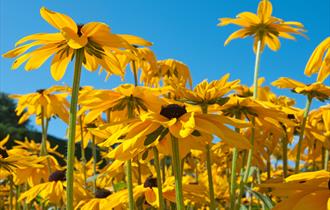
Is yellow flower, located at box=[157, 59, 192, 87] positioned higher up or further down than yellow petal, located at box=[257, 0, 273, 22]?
further down

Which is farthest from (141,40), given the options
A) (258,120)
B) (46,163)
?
(46,163)

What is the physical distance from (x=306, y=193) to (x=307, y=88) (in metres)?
1.07

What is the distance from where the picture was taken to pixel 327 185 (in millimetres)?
1046

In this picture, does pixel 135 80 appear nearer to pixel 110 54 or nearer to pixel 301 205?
pixel 110 54

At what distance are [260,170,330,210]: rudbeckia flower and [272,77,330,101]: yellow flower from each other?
36.3 inches

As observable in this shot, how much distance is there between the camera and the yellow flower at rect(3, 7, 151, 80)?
1.25 meters

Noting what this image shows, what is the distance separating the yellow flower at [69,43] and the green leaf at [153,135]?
216 millimetres

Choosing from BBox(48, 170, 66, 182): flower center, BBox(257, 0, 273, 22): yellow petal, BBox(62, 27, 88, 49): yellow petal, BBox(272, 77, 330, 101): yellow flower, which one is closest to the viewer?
BBox(62, 27, 88, 49): yellow petal

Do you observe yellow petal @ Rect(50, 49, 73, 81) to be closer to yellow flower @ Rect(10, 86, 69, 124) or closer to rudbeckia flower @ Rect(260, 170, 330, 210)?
rudbeckia flower @ Rect(260, 170, 330, 210)

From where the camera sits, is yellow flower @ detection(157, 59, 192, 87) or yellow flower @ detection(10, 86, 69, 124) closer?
yellow flower @ detection(10, 86, 69, 124)

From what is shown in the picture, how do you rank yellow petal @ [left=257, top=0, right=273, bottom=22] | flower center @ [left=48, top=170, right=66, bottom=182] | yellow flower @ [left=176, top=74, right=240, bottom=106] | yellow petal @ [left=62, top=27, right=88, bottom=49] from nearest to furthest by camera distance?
yellow petal @ [left=62, top=27, right=88, bottom=49] → yellow flower @ [left=176, top=74, right=240, bottom=106] → flower center @ [left=48, top=170, right=66, bottom=182] → yellow petal @ [left=257, top=0, right=273, bottom=22]

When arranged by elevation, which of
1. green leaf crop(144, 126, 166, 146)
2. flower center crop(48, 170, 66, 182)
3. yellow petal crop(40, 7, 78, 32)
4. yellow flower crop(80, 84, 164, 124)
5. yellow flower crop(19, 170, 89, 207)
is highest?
yellow petal crop(40, 7, 78, 32)

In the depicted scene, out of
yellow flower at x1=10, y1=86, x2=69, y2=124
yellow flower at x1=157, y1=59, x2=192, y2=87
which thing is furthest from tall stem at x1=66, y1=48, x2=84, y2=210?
yellow flower at x1=157, y1=59, x2=192, y2=87

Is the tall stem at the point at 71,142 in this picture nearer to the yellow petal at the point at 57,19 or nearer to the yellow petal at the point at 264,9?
the yellow petal at the point at 57,19
